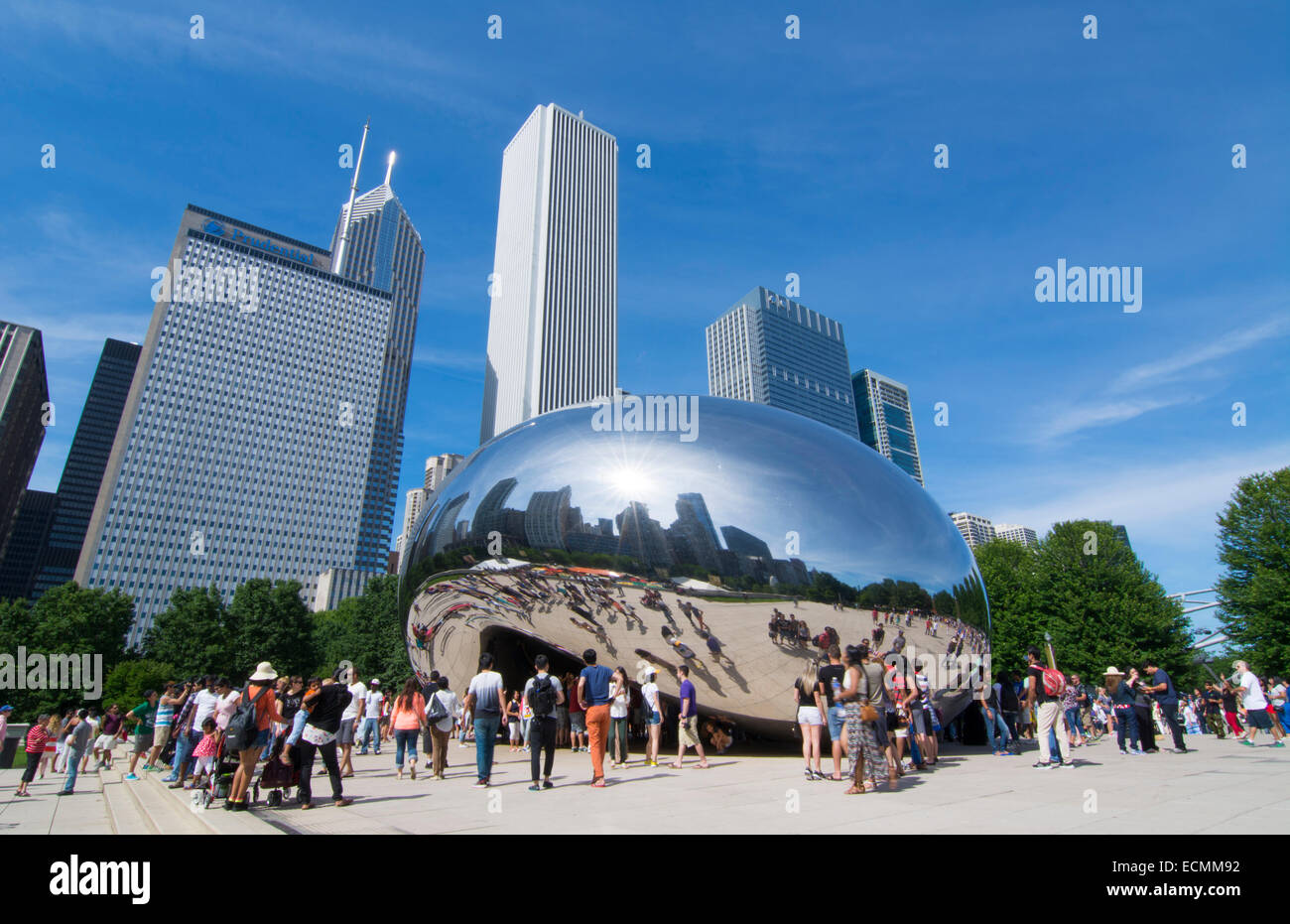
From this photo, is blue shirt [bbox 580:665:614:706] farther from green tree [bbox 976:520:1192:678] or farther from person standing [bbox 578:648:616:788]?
green tree [bbox 976:520:1192:678]

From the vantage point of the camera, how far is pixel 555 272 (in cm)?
14462

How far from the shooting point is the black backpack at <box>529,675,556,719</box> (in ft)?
24.1

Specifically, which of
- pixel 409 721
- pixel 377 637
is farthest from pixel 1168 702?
pixel 377 637

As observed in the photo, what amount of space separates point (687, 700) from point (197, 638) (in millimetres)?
57530

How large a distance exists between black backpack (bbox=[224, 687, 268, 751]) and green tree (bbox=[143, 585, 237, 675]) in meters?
54.0

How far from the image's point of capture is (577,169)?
153250mm

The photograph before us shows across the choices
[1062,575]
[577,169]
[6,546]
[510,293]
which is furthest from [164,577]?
[1062,575]

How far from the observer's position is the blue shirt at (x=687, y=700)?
29.2ft

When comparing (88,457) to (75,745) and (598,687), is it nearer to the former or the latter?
(75,745)

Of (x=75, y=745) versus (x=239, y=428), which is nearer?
(x=75, y=745)

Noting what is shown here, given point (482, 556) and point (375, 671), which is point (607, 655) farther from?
point (375, 671)

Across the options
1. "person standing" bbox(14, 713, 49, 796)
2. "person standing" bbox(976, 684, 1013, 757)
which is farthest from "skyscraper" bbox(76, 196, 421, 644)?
"person standing" bbox(976, 684, 1013, 757)

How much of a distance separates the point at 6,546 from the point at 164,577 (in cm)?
9919

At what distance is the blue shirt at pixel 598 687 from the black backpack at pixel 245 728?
11.2ft
